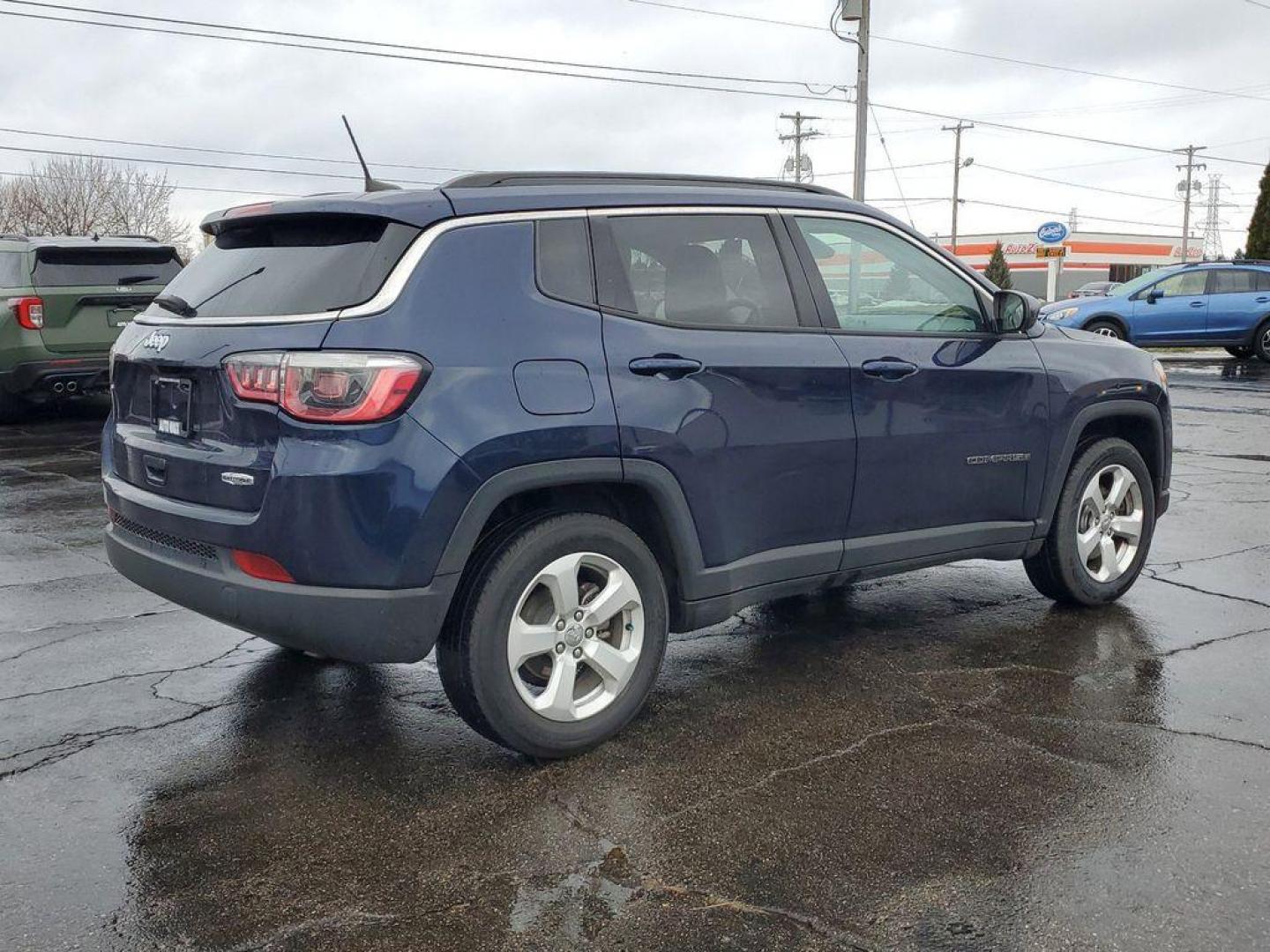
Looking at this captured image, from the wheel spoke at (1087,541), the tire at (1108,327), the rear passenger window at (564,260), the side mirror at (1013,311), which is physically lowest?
the wheel spoke at (1087,541)

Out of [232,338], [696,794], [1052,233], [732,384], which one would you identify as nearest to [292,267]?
[232,338]

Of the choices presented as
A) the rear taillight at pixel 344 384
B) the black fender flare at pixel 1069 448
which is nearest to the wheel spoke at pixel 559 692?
the rear taillight at pixel 344 384

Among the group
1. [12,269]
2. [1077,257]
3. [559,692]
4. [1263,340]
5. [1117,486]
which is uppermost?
[1077,257]

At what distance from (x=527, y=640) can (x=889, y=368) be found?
71.2 inches

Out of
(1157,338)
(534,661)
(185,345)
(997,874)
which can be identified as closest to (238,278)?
(185,345)

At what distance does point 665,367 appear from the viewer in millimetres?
3826

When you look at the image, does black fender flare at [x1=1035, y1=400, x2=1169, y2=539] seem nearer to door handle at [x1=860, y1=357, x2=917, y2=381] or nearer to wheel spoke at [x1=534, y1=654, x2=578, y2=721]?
door handle at [x1=860, y1=357, x2=917, y2=381]

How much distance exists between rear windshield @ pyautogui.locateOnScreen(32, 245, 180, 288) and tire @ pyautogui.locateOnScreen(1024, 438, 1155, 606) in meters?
9.26

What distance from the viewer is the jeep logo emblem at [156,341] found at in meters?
3.82

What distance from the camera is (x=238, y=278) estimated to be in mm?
3824

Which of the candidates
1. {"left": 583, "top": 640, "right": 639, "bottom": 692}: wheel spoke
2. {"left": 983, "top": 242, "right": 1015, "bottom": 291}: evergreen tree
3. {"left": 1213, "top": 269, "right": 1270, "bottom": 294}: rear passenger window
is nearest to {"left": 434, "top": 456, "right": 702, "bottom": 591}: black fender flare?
{"left": 583, "top": 640, "right": 639, "bottom": 692}: wheel spoke

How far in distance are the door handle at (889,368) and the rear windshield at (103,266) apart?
909 cm

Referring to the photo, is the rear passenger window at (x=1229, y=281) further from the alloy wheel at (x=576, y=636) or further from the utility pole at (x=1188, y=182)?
the utility pole at (x=1188, y=182)

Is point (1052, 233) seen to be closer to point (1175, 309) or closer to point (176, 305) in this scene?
point (1175, 309)
